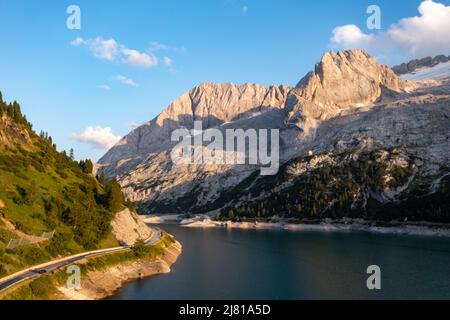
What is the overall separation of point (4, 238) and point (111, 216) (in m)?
34.5

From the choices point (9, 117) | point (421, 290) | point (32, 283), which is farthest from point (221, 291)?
point (9, 117)

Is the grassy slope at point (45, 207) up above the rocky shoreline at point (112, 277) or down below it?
above

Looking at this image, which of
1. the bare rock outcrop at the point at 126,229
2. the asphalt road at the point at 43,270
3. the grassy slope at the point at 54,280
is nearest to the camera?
the grassy slope at the point at 54,280

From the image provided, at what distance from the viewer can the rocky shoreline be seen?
66.1 m

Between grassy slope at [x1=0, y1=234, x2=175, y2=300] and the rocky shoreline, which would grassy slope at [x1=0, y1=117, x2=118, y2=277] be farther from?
the rocky shoreline

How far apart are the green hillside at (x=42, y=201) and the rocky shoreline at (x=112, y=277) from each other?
27.8 feet

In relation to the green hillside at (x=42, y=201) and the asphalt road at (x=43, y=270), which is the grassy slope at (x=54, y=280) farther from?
the green hillside at (x=42, y=201)

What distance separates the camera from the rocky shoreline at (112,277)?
66.1 m

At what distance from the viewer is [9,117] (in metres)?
115

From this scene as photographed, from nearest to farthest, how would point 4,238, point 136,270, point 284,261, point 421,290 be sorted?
point 4,238, point 421,290, point 136,270, point 284,261

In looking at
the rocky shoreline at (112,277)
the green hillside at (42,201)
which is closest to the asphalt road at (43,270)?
the green hillside at (42,201)

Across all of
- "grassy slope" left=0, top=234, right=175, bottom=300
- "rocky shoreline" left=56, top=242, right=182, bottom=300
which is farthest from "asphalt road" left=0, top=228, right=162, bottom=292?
"rocky shoreline" left=56, top=242, right=182, bottom=300

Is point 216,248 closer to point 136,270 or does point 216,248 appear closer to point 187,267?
point 187,267

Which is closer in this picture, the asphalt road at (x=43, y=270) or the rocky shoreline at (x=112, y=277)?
the asphalt road at (x=43, y=270)
